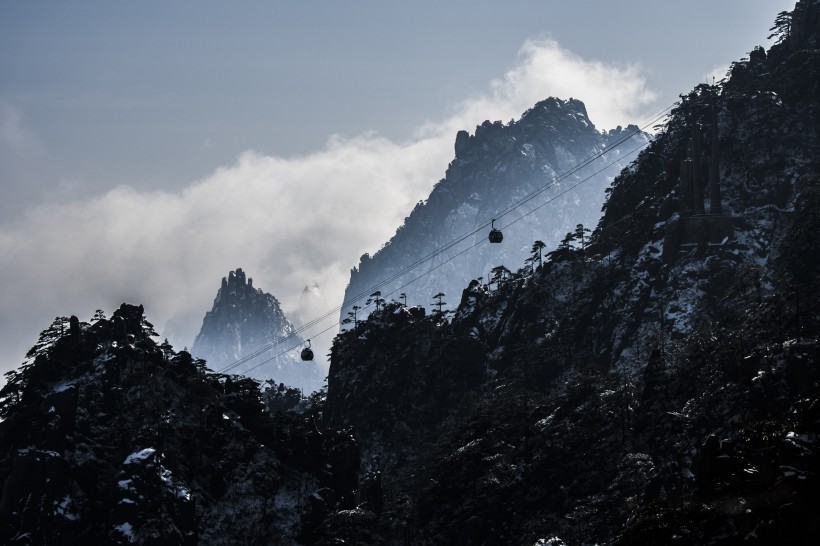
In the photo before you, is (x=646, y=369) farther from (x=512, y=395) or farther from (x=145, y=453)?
(x=145, y=453)

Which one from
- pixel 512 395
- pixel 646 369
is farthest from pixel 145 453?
pixel 646 369

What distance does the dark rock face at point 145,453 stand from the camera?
116 meters

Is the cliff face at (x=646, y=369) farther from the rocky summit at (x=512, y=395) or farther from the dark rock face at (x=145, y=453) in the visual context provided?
the dark rock face at (x=145, y=453)

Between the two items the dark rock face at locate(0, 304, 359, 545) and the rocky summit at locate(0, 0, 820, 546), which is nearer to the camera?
the rocky summit at locate(0, 0, 820, 546)

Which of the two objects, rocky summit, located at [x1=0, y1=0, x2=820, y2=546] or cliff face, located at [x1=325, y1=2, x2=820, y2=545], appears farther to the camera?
rocky summit, located at [x1=0, y1=0, x2=820, y2=546]


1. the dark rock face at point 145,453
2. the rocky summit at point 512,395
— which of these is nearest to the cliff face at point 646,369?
the rocky summit at point 512,395

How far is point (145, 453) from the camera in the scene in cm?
12056

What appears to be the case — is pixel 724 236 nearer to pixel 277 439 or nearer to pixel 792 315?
pixel 792 315

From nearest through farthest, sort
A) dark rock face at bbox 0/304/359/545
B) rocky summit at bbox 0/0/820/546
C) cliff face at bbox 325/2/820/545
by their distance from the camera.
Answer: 1. cliff face at bbox 325/2/820/545
2. rocky summit at bbox 0/0/820/546
3. dark rock face at bbox 0/304/359/545

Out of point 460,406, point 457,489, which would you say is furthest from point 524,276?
point 457,489

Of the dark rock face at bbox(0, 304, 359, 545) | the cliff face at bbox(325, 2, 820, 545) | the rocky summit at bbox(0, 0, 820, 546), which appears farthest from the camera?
the dark rock face at bbox(0, 304, 359, 545)

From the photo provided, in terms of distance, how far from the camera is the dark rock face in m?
116

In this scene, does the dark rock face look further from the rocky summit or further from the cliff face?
the cliff face

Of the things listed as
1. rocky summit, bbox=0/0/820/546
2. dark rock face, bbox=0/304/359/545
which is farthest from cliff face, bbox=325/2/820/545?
dark rock face, bbox=0/304/359/545
